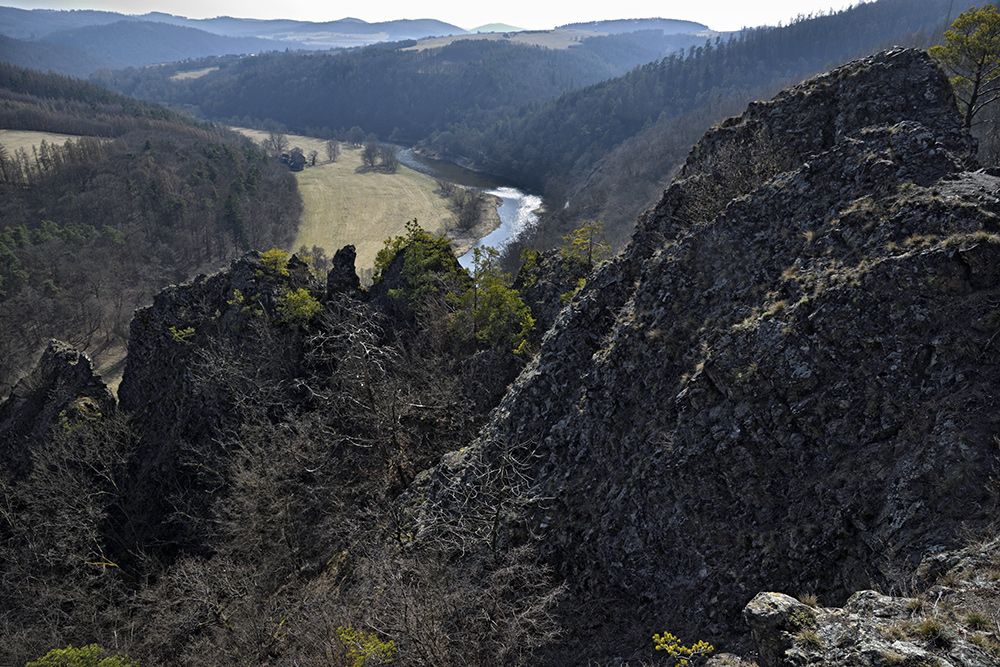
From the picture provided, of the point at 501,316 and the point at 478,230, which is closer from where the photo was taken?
A: the point at 501,316

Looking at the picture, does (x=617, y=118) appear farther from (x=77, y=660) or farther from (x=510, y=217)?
(x=77, y=660)

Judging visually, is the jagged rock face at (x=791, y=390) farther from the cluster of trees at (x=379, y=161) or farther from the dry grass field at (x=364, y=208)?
the cluster of trees at (x=379, y=161)

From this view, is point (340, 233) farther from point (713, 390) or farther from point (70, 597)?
point (713, 390)

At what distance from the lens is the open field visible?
12581cm

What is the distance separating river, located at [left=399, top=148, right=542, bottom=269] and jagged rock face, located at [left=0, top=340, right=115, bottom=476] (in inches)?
2498

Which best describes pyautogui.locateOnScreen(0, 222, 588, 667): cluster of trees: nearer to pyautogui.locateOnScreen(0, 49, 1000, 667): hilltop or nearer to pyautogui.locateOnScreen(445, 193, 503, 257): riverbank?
pyautogui.locateOnScreen(0, 49, 1000, 667): hilltop

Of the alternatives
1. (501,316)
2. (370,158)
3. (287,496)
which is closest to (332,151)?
(370,158)

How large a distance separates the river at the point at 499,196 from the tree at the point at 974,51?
69.5 m

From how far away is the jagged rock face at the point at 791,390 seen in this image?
31.3ft

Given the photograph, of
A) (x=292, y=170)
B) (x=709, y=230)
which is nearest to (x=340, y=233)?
(x=292, y=170)

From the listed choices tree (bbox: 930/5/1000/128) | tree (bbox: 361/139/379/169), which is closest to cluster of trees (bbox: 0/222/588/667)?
tree (bbox: 930/5/1000/128)

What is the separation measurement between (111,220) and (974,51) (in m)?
133

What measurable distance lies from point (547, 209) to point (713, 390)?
11434cm

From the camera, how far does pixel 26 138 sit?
133875 millimetres
